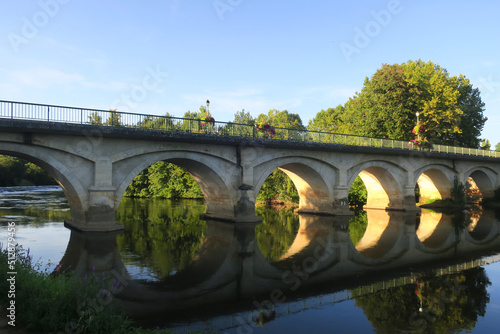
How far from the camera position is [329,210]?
2883 cm

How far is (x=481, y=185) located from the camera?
4609cm

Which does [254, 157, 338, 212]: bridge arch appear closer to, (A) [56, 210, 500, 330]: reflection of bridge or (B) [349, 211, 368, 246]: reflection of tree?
(B) [349, 211, 368, 246]: reflection of tree

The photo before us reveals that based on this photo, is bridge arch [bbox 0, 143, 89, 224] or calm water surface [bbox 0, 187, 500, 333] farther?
bridge arch [bbox 0, 143, 89, 224]

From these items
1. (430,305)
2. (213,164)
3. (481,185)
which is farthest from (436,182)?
(430,305)

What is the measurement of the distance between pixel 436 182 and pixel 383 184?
9611 millimetres

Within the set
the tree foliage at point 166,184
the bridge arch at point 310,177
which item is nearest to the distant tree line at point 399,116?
the tree foliage at point 166,184

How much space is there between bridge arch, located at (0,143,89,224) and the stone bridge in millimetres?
41

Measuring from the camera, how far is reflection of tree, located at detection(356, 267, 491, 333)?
8383mm

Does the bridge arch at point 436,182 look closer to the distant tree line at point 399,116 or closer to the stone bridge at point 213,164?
the stone bridge at point 213,164

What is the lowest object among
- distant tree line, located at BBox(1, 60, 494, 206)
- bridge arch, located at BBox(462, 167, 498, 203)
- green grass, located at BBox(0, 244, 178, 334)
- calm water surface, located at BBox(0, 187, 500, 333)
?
calm water surface, located at BBox(0, 187, 500, 333)

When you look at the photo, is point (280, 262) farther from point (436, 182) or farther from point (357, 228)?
point (436, 182)

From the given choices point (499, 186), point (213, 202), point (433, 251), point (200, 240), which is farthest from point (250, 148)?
point (499, 186)

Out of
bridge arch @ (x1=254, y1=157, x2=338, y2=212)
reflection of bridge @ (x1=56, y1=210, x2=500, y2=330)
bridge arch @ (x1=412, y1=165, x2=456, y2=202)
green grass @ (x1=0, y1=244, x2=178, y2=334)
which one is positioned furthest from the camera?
bridge arch @ (x1=412, y1=165, x2=456, y2=202)

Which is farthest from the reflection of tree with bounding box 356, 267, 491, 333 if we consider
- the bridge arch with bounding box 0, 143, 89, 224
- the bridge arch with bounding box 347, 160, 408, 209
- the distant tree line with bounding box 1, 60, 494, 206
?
the distant tree line with bounding box 1, 60, 494, 206
